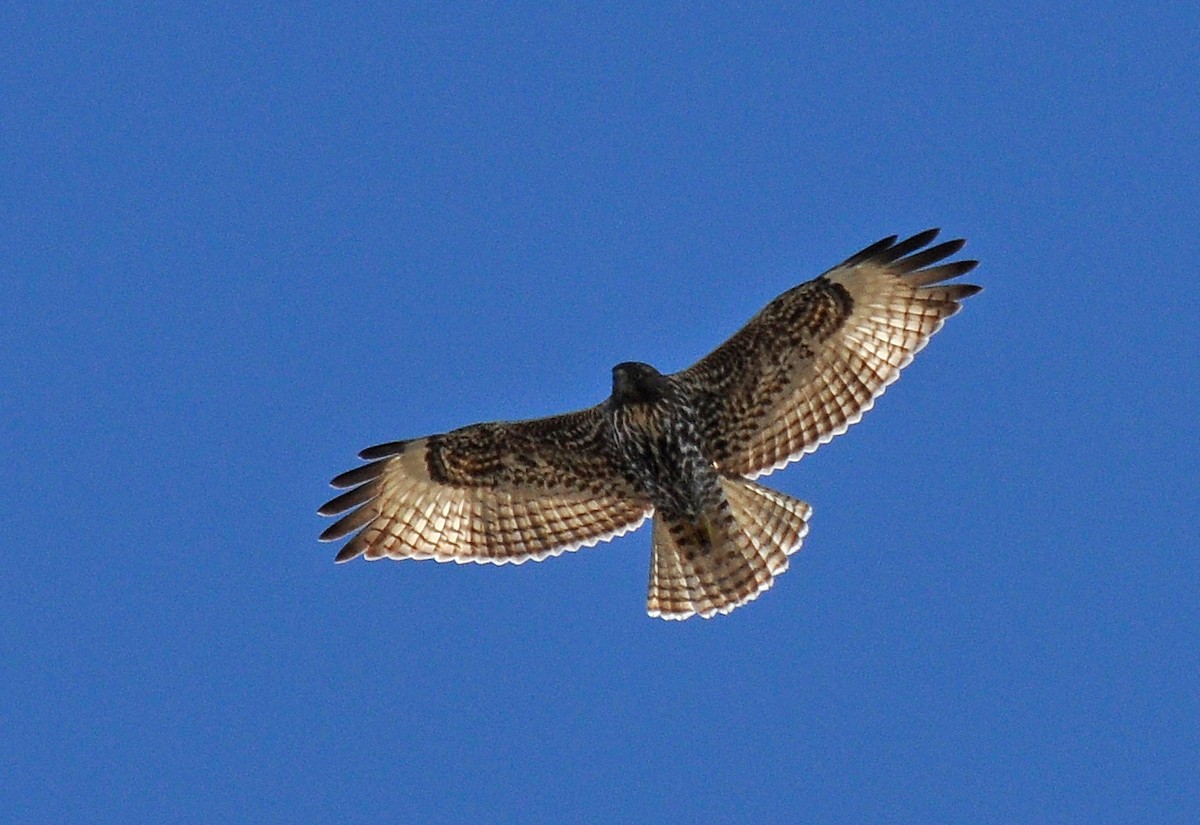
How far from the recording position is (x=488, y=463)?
64.4ft

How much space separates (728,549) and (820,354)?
5.23 feet

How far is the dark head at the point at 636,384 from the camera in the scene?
18.7 meters

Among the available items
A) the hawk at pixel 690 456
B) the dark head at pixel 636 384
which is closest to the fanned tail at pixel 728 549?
the hawk at pixel 690 456

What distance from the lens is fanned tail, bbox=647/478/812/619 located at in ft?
63.1

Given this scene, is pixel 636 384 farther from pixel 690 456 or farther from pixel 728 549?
pixel 728 549

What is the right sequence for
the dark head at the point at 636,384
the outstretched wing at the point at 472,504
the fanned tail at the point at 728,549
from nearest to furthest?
the dark head at the point at 636,384 < the fanned tail at the point at 728,549 < the outstretched wing at the point at 472,504

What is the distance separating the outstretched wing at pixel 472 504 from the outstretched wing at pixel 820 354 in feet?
3.30

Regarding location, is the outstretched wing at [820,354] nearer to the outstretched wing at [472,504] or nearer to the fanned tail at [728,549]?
the fanned tail at [728,549]

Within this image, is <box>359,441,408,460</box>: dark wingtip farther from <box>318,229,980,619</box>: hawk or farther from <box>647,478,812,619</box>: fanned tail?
<box>647,478,812,619</box>: fanned tail

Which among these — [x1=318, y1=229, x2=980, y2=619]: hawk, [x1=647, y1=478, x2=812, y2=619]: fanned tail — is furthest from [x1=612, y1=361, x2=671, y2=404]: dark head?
[x1=647, y1=478, x2=812, y2=619]: fanned tail

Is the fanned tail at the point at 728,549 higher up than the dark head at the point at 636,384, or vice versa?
the dark head at the point at 636,384

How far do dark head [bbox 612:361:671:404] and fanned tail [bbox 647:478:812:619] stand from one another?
0.98 meters

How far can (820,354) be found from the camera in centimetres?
1919

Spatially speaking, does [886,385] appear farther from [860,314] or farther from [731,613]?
[731,613]
